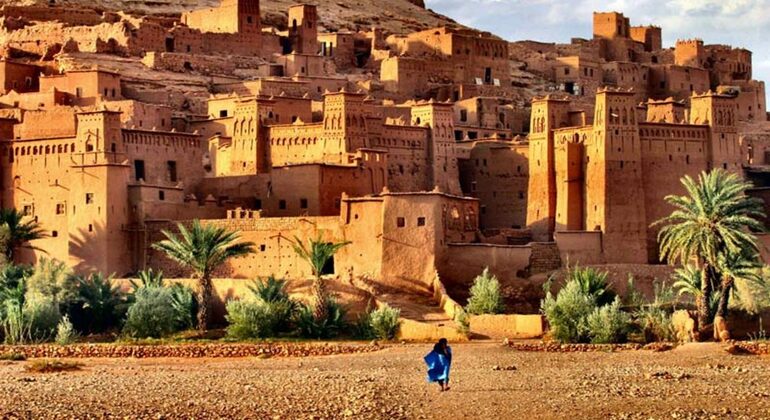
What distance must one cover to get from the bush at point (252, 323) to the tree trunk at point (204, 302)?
1447 mm

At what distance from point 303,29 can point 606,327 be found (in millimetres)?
35703

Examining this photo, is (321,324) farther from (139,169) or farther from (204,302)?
(139,169)

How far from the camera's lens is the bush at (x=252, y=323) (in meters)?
40.9

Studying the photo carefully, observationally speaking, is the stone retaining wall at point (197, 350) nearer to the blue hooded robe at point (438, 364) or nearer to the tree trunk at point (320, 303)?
the tree trunk at point (320, 303)

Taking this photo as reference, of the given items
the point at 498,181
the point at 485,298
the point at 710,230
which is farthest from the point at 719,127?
the point at 485,298

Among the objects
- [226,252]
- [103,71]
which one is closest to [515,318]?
[226,252]

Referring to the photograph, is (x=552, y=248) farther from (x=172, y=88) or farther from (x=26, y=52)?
(x=26, y=52)

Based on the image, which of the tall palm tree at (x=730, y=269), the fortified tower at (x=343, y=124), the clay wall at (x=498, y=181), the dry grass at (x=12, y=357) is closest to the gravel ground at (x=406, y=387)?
the dry grass at (x=12, y=357)

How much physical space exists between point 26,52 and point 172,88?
7790 millimetres

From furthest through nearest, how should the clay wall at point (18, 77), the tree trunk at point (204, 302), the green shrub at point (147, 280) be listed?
1. the clay wall at point (18, 77)
2. the green shrub at point (147, 280)
3. the tree trunk at point (204, 302)

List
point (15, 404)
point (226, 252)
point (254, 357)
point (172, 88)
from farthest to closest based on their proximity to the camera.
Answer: point (172, 88) < point (226, 252) < point (254, 357) < point (15, 404)

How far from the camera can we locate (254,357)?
124 ft

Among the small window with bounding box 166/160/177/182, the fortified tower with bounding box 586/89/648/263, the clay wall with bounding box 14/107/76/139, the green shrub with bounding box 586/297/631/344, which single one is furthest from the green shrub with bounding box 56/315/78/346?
the fortified tower with bounding box 586/89/648/263

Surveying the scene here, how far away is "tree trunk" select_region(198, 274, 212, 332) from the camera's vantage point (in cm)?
4253
